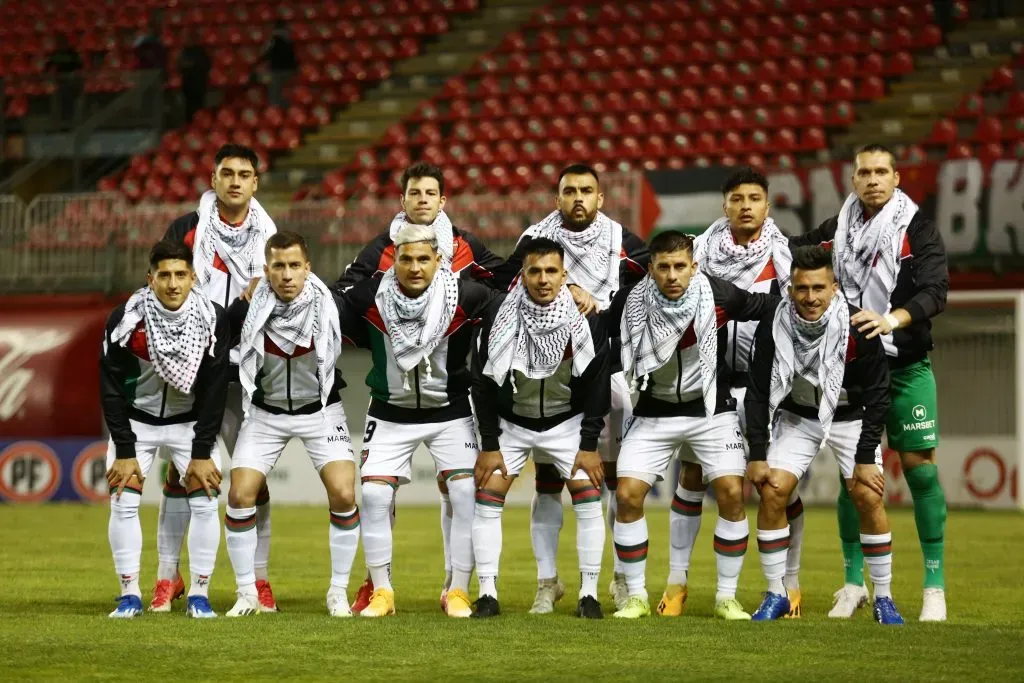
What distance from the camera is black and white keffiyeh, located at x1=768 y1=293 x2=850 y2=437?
729cm

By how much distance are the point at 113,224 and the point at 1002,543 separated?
1054 centimetres

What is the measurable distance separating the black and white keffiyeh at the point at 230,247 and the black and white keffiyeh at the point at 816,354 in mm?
2839

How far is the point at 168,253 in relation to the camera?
7.43m

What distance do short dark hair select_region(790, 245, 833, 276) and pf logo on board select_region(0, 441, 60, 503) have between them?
11.8m

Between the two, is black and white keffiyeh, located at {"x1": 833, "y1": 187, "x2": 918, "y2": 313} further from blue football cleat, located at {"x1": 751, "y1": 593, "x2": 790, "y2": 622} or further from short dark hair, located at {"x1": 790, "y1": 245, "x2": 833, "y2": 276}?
blue football cleat, located at {"x1": 751, "y1": 593, "x2": 790, "y2": 622}

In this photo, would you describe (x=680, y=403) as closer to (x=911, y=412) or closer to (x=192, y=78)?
(x=911, y=412)

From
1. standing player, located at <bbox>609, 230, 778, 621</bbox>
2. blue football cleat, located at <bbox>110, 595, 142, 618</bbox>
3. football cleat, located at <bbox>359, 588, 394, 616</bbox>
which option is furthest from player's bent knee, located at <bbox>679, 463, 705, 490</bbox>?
blue football cleat, located at <bbox>110, 595, 142, 618</bbox>

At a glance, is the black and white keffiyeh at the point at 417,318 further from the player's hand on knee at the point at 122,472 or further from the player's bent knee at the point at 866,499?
the player's bent knee at the point at 866,499

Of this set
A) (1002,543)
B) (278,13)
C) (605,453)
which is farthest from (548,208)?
(278,13)

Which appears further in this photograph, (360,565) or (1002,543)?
(1002,543)

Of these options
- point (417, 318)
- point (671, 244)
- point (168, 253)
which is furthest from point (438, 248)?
point (168, 253)

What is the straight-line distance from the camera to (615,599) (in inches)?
311

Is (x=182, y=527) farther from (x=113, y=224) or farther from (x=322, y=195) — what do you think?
(x=322, y=195)

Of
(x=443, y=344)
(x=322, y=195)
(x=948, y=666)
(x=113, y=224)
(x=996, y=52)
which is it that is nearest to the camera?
(x=948, y=666)
